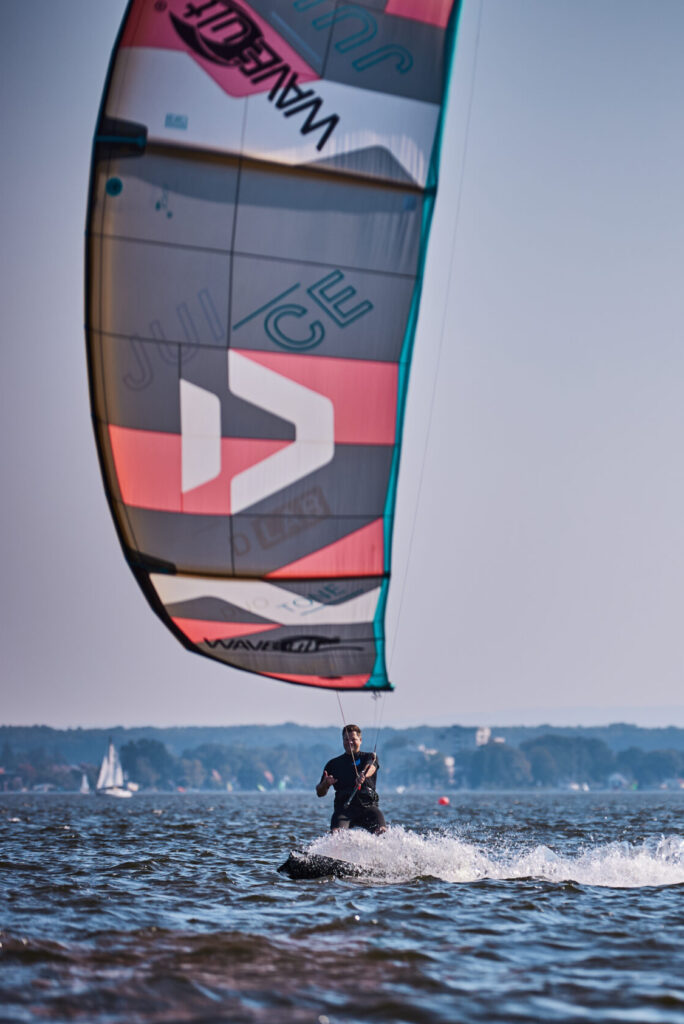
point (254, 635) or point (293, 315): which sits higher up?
point (293, 315)

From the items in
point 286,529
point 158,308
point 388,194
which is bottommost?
point 286,529

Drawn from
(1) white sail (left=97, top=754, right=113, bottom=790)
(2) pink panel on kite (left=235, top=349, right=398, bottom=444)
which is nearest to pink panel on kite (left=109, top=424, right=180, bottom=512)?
(2) pink panel on kite (left=235, top=349, right=398, bottom=444)

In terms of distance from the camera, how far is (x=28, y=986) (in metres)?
6.79

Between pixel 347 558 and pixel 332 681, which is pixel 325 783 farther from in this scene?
pixel 347 558

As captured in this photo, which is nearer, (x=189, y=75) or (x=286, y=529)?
(x=189, y=75)

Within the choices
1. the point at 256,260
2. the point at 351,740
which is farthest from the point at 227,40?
the point at 351,740

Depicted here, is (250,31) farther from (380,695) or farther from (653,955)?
(653,955)

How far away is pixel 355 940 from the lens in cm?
831

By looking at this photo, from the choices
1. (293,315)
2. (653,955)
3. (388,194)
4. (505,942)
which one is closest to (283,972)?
(505,942)

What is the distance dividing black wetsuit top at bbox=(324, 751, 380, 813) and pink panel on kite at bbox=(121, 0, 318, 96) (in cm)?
711

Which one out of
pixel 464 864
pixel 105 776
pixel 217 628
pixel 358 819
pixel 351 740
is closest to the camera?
pixel 217 628

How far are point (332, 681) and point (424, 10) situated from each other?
5.52 m

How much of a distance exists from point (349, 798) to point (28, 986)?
227 inches

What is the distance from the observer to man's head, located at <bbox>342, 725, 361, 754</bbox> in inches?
473
